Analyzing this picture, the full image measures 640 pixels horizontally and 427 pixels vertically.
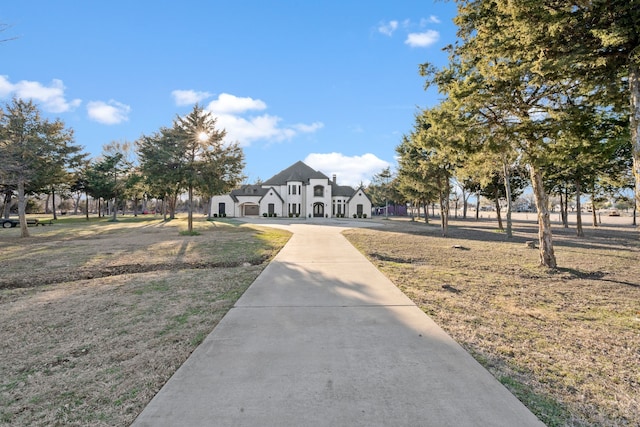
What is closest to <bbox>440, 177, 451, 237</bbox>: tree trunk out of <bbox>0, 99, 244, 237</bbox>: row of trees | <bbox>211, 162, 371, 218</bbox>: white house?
<bbox>0, 99, 244, 237</bbox>: row of trees

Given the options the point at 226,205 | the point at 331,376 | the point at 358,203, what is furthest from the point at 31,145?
the point at 358,203

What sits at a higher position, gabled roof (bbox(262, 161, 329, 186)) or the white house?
gabled roof (bbox(262, 161, 329, 186))

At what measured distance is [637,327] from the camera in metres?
4.72

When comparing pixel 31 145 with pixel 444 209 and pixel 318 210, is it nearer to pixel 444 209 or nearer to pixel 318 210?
pixel 444 209

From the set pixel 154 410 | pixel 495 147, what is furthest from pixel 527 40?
pixel 154 410

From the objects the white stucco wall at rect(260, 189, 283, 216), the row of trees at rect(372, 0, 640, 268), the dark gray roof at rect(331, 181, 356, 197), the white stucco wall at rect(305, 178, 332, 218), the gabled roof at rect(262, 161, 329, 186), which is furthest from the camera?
the dark gray roof at rect(331, 181, 356, 197)

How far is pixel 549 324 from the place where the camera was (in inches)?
187

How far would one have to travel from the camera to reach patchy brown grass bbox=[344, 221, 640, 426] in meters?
2.84

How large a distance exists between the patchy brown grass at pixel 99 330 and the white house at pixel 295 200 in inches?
1658

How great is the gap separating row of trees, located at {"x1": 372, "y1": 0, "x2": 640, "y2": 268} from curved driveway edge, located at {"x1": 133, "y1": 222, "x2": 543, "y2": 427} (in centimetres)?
540

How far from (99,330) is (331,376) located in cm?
358

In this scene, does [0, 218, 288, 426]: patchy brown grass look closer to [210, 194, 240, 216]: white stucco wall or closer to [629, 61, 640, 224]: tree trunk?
[629, 61, 640, 224]: tree trunk

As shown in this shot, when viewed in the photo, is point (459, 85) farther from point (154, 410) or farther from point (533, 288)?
point (154, 410)

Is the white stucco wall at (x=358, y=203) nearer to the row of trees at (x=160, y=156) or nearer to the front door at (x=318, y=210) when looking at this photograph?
the front door at (x=318, y=210)
